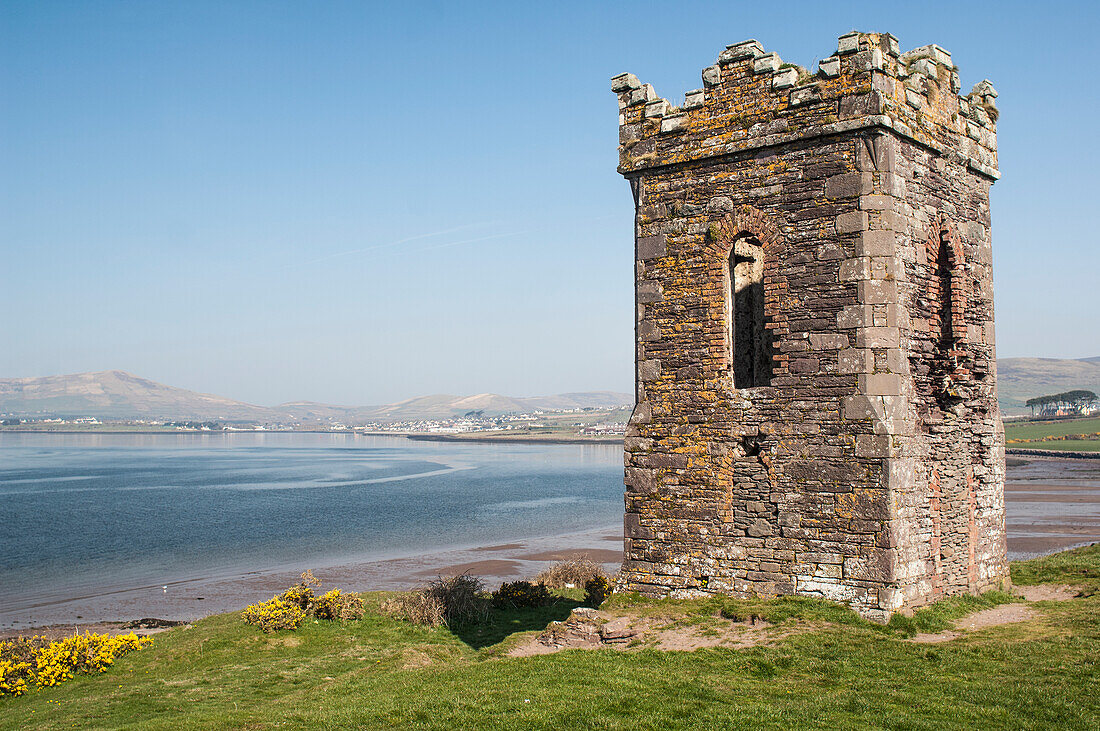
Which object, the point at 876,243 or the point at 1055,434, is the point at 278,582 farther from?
the point at 1055,434

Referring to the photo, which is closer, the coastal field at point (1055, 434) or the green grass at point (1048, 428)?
the coastal field at point (1055, 434)

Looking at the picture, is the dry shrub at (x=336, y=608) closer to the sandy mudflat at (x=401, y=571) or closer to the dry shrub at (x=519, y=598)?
the dry shrub at (x=519, y=598)

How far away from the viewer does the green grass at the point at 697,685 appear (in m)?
9.43

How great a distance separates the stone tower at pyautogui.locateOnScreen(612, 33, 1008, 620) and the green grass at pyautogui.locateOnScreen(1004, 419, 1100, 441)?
110403 mm

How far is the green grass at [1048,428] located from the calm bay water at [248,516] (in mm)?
62415

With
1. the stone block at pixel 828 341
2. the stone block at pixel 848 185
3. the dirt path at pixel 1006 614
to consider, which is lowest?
the dirt path at pixel 1006 614

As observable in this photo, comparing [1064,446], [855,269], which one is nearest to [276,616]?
[855,269]

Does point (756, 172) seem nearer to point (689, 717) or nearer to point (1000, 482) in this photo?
point (1000, 482)

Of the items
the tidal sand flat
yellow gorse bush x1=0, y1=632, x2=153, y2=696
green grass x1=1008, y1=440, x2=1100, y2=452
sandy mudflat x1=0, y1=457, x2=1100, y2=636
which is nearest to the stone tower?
yellow gorse bush x1=0, y1=632, x2=153, y2=696

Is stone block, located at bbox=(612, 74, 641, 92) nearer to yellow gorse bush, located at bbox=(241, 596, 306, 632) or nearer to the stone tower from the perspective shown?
the stone tower

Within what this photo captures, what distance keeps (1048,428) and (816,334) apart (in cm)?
14174

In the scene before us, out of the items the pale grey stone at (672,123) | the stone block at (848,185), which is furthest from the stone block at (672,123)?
the stone block at (848,185)

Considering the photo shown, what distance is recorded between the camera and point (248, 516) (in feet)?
206

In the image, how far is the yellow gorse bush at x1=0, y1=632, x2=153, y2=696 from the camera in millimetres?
16828
